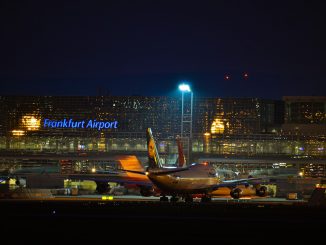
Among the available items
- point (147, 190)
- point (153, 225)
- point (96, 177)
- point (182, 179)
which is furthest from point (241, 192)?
point (153, 225)

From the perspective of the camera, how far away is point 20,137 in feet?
536

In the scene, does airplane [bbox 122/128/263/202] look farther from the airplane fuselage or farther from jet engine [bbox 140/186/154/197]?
jet engine [bbox 140/186/154/197]

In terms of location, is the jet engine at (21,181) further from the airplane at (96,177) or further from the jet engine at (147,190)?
the jet engine at (147,190)

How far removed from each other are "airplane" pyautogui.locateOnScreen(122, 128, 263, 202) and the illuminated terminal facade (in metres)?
75.4

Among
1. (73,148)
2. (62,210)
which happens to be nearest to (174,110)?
(73,148)

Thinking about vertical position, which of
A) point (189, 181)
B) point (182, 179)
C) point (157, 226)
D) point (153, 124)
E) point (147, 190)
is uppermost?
point (153, 124)

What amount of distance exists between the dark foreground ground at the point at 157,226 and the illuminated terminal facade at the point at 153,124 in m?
99.7

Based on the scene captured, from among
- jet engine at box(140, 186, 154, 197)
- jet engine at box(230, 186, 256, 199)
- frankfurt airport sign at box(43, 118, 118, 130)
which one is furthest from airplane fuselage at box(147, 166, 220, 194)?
frankfurt airport sign at box(43, 118, 118, 130)

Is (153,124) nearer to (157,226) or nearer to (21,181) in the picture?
(21,181)

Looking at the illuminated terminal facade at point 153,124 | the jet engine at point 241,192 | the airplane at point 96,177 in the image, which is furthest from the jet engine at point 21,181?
the jet engine at point 241,192

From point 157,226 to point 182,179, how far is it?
3305 cm

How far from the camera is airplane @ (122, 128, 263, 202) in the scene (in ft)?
242

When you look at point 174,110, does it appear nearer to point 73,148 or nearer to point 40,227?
point 73,148

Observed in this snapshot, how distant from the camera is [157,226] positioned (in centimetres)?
4191
